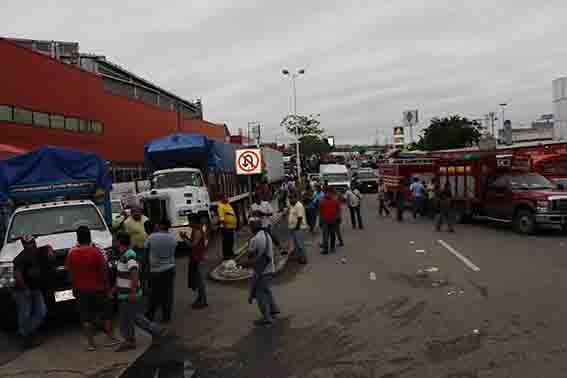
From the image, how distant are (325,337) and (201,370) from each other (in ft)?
6.06

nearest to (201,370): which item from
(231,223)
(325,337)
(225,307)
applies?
(325,337)

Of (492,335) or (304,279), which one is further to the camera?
(304,279)

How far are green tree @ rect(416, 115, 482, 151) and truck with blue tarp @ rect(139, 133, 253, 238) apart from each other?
135 feet

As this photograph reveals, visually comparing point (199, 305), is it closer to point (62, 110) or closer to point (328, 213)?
point (328, 213)

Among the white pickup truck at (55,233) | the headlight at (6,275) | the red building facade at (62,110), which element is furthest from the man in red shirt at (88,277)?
the red building facade at (62,110)

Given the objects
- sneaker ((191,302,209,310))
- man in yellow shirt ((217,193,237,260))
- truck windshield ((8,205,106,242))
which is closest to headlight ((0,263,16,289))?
truck windshield ((8,205,106,242))

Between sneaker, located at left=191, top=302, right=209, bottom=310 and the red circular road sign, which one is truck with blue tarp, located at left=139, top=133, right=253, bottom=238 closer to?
the red circular road sign

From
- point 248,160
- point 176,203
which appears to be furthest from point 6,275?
point 176,203

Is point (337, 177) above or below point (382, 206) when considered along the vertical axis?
above

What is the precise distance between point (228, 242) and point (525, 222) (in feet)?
31.2

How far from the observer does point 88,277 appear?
24.2 feet

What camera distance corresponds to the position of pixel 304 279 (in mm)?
11297

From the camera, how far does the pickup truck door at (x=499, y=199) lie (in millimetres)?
16891

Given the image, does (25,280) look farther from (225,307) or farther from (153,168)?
(153,168)
